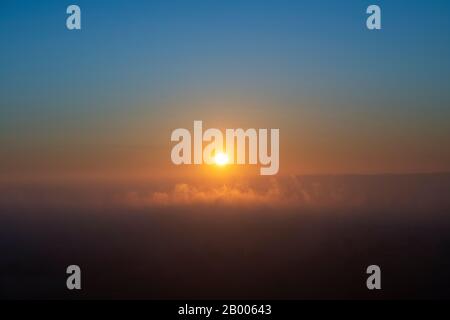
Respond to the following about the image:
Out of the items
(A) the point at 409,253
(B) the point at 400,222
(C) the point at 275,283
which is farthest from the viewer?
(A) the point at 409,253

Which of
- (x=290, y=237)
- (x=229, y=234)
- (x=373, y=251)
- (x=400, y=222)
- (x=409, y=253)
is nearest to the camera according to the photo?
(x=373, y=251)

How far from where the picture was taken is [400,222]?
18.2 m

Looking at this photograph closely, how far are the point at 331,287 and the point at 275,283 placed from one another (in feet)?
7.49

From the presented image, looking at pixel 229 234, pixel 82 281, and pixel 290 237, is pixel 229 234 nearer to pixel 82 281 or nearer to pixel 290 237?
pixel 290 237

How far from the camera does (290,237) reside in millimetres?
36812

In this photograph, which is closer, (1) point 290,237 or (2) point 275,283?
(2) point 275,283
